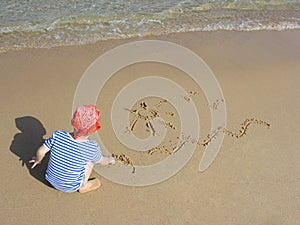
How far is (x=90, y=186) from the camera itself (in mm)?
2969

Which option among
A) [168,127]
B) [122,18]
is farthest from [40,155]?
[122,18]

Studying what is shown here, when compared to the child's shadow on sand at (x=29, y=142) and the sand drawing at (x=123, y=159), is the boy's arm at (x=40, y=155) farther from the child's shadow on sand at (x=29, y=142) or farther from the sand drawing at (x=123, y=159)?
the sand drawing at (x=123, y=159)

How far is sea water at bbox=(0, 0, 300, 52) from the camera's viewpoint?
5301 mm

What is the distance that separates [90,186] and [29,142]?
76 centimetres

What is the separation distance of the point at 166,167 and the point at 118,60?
188 cm

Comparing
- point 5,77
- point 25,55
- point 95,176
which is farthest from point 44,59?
point 95,176

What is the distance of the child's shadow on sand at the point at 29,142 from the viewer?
3.07 m

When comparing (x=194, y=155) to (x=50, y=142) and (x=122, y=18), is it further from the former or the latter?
(x=122, y=18)

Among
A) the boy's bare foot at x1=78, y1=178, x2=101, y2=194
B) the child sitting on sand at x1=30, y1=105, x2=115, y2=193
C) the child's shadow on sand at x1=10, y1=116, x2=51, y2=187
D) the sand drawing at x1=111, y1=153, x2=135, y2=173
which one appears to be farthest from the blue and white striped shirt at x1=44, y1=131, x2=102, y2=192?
the sand drawing at x1=111, y1=153, x2=135, y2=173

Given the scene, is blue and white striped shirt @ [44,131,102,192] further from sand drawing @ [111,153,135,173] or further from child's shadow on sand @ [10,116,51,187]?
sand drawing @ [111,153,135,173]

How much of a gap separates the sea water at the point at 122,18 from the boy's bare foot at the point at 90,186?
2.57 meters

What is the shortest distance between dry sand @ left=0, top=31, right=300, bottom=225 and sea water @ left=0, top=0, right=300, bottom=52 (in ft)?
1.83

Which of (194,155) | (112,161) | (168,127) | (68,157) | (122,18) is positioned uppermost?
(122,18)

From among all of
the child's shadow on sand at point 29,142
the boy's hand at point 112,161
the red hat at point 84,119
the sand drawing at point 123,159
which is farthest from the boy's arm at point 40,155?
the sand drawing at point 123,159
